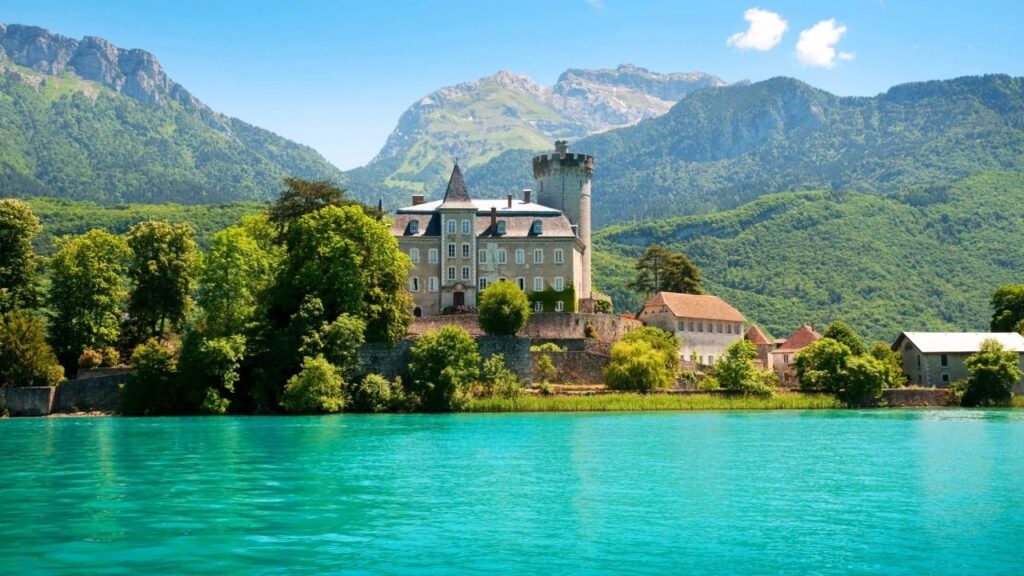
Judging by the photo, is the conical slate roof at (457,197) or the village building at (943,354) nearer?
the conical slate roof at (457,197)

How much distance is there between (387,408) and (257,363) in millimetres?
7209

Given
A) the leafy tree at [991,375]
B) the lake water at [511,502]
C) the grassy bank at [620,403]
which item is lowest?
the lake water at [511,502]

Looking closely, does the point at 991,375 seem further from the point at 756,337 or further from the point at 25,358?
the point at 25,358

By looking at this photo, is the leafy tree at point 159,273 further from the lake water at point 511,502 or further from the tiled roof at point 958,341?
the tiled roof at point 958,341

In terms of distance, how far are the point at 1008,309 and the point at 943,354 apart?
12678 mm

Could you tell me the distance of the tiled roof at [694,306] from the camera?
7172 cm

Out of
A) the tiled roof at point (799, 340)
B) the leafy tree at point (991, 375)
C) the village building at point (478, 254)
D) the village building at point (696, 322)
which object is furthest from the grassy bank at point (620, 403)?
the tiled roof at point (799, 340)

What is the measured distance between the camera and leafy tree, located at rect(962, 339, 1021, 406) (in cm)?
6238

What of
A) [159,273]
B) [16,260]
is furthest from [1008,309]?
[16,260]

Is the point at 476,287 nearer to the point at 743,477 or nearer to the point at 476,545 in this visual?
the point at 743,477

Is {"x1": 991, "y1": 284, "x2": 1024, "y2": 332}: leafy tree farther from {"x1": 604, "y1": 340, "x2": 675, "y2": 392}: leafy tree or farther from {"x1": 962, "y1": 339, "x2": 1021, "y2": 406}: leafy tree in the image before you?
{"x1": 604, "y1": 340, "x2": 675, "y2": 392}: leafy tree

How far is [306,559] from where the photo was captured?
17281mm

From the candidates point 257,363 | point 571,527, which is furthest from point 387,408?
point 571,527

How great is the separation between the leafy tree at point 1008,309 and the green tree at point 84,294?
5983 centimetres
